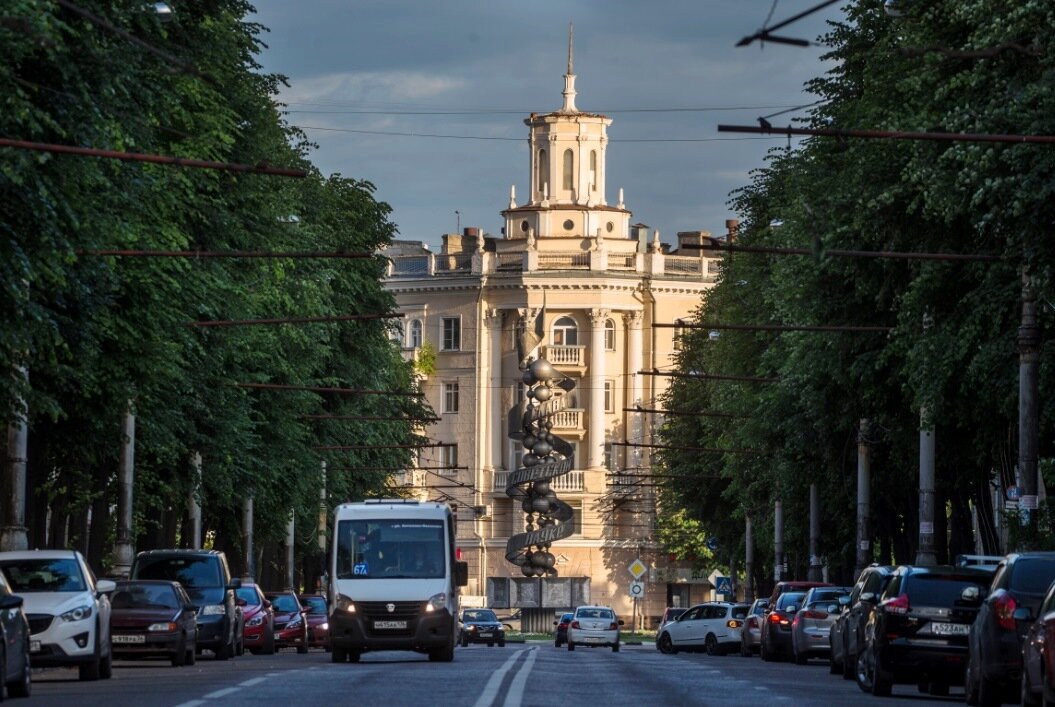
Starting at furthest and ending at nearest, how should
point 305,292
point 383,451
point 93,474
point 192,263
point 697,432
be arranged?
point 697,432 < point 383,451 < point 305,292 < point 93,474 < point 192,263

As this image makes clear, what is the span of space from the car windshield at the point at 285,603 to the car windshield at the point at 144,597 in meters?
20.1

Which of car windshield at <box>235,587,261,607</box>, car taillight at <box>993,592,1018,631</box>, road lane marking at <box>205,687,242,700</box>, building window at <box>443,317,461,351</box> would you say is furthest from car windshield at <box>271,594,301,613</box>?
building window at <box>443,317,461,351</box>

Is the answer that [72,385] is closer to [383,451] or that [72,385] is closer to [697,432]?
[383,451]

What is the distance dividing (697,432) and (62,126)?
223ft

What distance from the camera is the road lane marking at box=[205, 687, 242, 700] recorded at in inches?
969

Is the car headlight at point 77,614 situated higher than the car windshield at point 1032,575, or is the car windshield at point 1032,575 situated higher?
the car windshield at point 1032,575

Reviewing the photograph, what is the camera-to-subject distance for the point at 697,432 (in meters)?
96.3

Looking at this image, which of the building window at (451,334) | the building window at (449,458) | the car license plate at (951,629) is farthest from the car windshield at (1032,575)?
the building window at (451,334)

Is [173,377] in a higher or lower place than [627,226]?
lower

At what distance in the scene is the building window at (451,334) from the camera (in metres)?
142

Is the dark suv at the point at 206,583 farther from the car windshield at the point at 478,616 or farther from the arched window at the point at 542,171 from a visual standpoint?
the arched window at the point at 542,171

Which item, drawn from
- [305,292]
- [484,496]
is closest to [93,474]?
[305,292]

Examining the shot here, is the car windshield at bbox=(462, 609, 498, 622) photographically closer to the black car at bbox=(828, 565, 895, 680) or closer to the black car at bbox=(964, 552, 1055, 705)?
the black car at bbox=(828, 565, 895, 680)

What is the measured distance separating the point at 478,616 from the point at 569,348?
49854 mm
